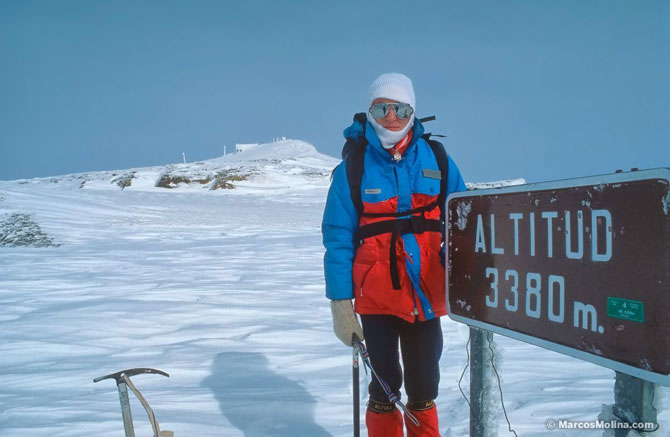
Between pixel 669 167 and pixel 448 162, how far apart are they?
118cm

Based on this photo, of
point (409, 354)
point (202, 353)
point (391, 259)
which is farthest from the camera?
point (202, 353)

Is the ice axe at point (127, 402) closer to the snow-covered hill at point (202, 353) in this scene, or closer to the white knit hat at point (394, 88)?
the snow-covered hill at point (202, 353)

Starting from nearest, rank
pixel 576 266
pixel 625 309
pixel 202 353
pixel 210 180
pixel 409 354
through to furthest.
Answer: pixel 625 309 < pixel 576 266 < pixel 409 354 < pixel 202 353 < pixel 210 180

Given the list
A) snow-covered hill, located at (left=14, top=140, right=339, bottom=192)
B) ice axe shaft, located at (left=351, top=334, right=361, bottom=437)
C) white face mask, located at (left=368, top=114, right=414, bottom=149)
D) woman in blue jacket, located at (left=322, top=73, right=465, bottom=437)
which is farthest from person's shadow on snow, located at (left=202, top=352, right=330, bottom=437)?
snow-covered hill, located at (left=14, top=140, right=339, bottom=192)

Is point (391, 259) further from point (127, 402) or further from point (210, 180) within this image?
point (210, 180)

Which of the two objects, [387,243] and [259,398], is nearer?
[387,243]

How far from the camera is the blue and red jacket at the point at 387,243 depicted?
1.74 meters

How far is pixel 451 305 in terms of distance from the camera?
1.40 metres

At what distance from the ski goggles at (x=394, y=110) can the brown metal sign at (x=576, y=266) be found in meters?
0.67

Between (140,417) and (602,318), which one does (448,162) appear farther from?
(140,417)

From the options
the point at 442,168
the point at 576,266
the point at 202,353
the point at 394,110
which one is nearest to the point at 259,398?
the point at 202,353

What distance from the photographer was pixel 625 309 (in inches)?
34.8

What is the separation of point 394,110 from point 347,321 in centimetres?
97

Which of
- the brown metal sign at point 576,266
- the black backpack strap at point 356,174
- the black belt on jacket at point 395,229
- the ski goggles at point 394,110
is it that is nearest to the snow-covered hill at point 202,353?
the brown metal sign at point 576,266
